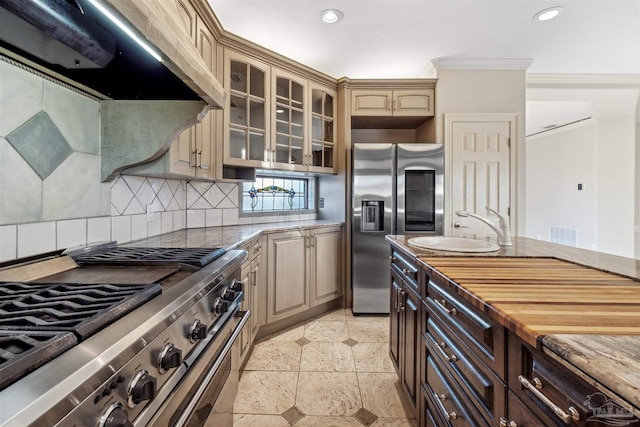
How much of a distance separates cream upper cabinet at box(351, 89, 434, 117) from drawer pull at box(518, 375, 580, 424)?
9.66ft

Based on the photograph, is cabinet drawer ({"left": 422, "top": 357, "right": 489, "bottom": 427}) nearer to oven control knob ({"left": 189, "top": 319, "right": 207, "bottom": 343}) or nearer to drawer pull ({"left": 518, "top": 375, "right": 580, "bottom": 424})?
drawer pull ({"left": 518, "top": 375, "right": 580, "bottom": 424})

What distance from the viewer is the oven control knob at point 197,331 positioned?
0.82m

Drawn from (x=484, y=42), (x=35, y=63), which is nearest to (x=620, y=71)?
(x=484, y=42)

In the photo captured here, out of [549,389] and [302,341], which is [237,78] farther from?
[549,389]

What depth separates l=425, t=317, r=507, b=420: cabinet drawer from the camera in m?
0.77

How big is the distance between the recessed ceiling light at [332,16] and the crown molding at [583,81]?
247 cm

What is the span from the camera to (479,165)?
3.13 meters

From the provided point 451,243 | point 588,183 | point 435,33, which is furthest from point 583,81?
point 451,243

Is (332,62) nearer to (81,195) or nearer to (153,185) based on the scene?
(153,185)

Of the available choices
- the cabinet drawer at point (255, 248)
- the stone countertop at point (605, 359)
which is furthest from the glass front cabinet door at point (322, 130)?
the stone countertop at point (605, 359)

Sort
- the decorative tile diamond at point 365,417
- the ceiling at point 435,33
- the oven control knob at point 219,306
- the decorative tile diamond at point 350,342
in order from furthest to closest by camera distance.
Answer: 1. the decorative tile diamond at point 350,342
2. the ceiling at point 435,33
3. the decorative tile diamond at point 365,417
4. the oven control knob at point 219,306

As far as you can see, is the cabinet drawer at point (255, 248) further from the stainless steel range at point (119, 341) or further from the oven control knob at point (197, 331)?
the oven control knob at point (197, 331)

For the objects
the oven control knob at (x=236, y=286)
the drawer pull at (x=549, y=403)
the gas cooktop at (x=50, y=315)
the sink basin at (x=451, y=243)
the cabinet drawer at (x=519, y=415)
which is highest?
the sink basin at (x=451, y=243)

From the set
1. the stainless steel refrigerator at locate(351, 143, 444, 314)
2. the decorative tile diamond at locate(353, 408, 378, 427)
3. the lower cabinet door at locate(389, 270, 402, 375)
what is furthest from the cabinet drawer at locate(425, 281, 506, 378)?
the stainless steel refrigerator at locate(351, 143, 444, 314)
